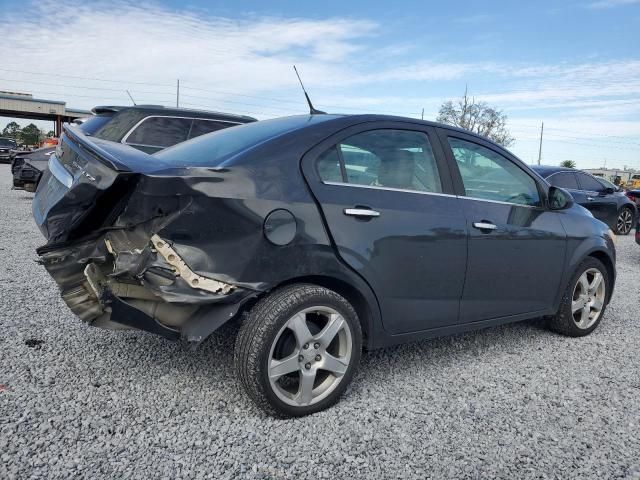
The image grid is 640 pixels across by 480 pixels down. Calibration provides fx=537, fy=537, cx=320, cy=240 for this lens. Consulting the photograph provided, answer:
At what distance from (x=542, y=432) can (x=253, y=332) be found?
1.59m

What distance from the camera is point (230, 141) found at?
3.08 metres

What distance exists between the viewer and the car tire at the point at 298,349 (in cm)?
Answer: 261

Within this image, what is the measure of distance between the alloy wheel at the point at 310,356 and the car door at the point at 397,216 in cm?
32

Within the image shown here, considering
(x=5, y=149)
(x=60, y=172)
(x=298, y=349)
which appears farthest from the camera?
(x=5, y=149)

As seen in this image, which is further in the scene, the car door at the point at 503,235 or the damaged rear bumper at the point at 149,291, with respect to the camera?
the car door at the point at 503,235

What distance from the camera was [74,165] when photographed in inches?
116

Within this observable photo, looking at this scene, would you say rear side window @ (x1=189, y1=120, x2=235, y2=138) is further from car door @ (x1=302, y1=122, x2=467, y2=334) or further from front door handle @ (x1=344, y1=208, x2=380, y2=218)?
front door handle @ (x1=344, y1=208, x2=380, y2=218)

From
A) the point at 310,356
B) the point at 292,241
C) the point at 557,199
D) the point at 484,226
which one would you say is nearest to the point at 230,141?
the point at 292,241

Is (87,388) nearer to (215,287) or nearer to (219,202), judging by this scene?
(215,287)

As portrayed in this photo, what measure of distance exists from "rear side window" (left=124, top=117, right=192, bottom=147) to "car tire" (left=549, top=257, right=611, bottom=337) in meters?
5.43

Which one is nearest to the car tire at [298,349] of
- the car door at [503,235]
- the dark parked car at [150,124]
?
the car door at [503,235]

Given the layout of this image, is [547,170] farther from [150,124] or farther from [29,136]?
[29,136]

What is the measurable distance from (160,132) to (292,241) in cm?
537

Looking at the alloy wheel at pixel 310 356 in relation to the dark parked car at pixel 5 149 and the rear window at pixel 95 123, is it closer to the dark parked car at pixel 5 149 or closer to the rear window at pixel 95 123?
the rear window at pixel 95 123
